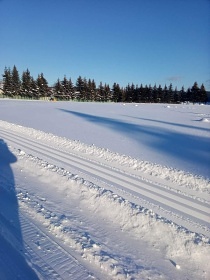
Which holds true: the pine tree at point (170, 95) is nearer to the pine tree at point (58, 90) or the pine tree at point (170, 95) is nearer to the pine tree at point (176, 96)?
the pine tree at point (176, 96)

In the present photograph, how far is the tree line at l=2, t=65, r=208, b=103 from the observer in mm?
70688

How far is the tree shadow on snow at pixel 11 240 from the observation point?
3145 millimetres

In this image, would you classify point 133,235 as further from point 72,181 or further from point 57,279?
point 72,181

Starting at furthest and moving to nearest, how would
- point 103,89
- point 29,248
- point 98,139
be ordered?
point 103,89
point 98,139
point 29,248

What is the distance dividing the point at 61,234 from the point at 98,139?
27.6 feet

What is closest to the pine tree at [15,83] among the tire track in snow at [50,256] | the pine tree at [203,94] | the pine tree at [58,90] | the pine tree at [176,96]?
the pine tree at [58,90]

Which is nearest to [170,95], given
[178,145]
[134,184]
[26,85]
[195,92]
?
[195,92]

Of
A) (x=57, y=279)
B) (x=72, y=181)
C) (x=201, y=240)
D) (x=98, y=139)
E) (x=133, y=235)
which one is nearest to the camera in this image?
(x=57, y=279)

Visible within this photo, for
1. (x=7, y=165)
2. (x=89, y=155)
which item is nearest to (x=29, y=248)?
(x=7, y=165)

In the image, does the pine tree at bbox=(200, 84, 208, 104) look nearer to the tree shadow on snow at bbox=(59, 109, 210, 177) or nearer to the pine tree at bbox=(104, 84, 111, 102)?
the pine tree at bbox=(104, 84, 111, 102)

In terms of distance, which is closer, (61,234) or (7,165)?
(61,234)

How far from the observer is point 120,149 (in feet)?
33.4

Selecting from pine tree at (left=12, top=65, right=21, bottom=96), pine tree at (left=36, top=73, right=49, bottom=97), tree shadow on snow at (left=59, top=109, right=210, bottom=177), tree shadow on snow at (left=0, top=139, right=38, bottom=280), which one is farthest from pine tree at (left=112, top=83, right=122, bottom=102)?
tree shadow on snow at (left=0, top=139, right=38, bottom=280)

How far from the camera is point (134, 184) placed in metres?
6.36
